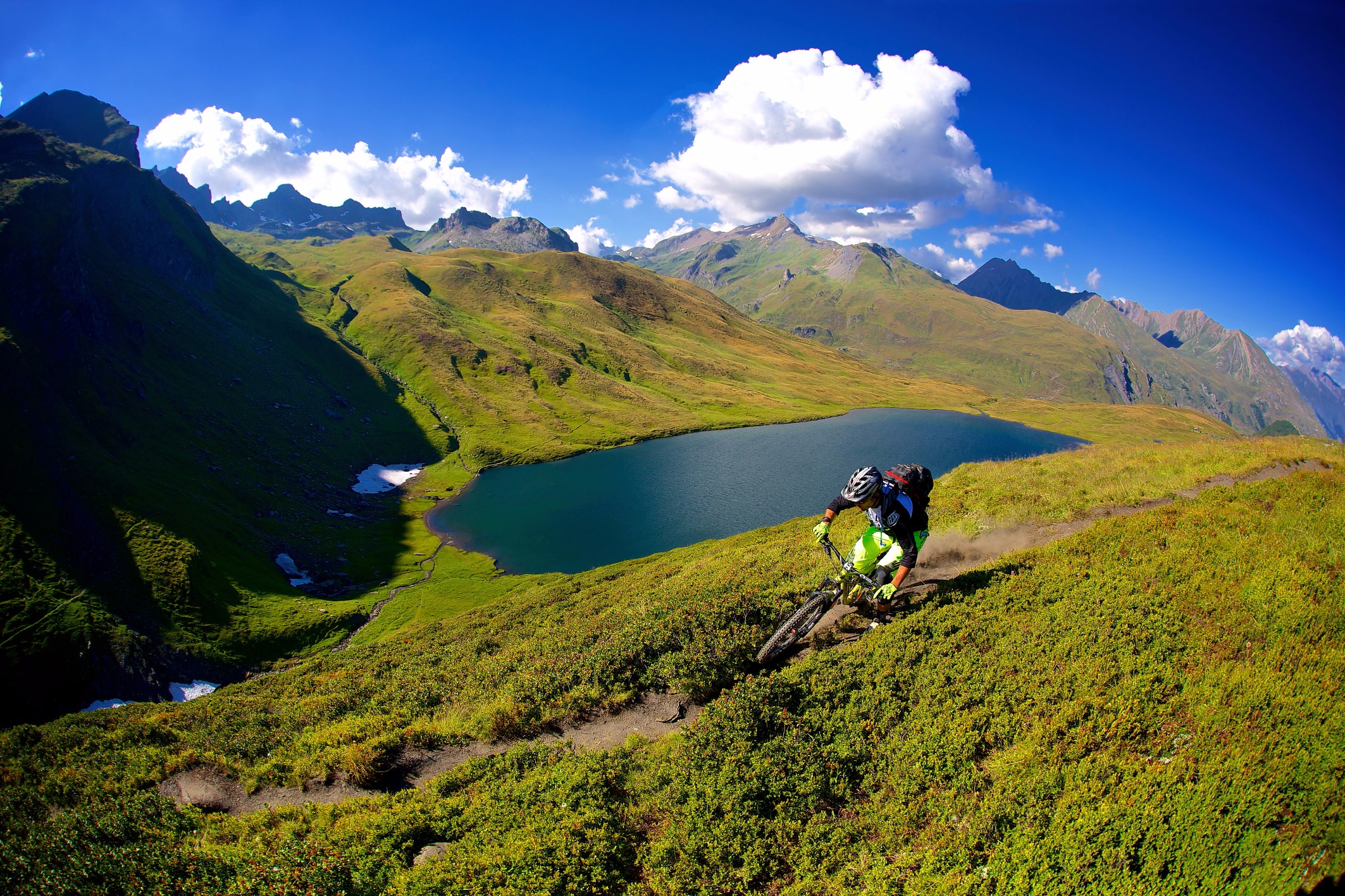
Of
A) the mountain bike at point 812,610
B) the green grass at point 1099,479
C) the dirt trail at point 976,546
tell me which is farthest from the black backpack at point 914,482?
the green grass at point 1099,479

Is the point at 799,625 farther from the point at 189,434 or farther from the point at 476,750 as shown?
the point at 189,434

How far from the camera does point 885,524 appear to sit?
10797mm

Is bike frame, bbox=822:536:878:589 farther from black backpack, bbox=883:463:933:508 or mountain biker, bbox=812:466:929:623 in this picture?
black backpack, bbox=883:463:933:508

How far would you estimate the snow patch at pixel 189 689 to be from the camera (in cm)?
4453

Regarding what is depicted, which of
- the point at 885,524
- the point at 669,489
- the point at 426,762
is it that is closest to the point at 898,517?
the point at 885,524

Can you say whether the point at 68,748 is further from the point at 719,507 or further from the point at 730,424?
the point at 730,424

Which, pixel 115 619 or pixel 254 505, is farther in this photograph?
pixel 254 505

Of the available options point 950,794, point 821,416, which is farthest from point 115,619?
point 821,416

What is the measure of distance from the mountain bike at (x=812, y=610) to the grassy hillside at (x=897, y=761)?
741mm

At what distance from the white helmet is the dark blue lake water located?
4387 centimetres

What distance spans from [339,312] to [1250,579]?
242m

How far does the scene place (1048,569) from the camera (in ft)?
44.4

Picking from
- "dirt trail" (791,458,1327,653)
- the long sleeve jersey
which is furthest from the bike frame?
"dirt trail" (791,458,1327,653)

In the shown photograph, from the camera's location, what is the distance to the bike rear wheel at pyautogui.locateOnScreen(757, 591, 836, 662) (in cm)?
1230
